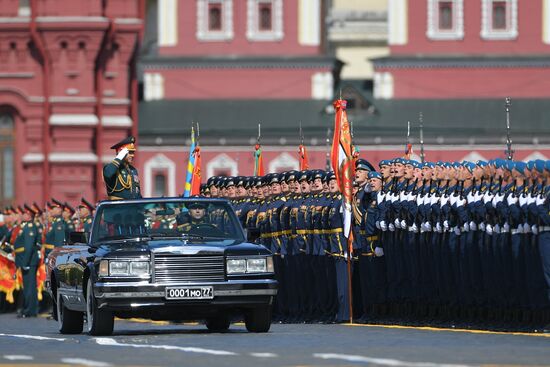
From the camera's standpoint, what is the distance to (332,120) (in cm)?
6988

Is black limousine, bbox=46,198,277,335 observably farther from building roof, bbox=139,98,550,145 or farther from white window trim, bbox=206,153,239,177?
white window trim, bbox=206,153,239,177

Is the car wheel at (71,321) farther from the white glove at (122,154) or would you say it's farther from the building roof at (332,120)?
the building roof at (332,120)

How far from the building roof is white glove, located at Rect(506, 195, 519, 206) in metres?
50.1

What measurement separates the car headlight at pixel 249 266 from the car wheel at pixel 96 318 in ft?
3.65

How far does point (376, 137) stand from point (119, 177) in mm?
48393

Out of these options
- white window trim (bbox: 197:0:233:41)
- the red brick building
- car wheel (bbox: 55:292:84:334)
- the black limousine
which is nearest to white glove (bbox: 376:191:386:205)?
the black limousine

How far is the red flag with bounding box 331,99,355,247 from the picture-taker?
2112 centimetres

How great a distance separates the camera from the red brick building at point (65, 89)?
66188 millimetres

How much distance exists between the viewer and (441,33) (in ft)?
239

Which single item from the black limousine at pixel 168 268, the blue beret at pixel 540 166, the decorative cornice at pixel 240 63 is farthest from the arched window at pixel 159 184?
the blue beret at pixel 540 166

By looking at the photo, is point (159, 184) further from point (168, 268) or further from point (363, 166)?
point (168, 268)

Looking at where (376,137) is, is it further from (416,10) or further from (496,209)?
(496,209)

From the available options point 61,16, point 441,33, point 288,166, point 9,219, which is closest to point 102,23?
point 61,16

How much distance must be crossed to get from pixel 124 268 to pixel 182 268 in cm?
48
